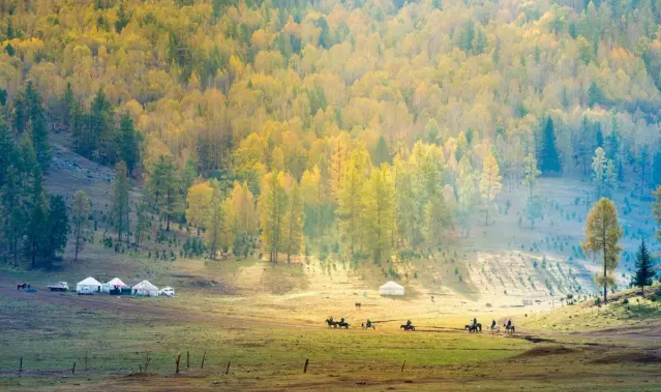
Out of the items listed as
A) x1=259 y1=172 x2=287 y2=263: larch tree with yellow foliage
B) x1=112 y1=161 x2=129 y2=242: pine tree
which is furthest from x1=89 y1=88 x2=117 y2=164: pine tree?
x1=259 y1=172 x2=287 y2=263: larch tree with yellow foliage

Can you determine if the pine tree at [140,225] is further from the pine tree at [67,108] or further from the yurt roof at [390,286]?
the pine tree at [67,108]

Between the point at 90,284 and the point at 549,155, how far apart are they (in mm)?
107900

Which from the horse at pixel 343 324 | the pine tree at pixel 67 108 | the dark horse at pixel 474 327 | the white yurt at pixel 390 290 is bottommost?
the horse at pixel 343 324

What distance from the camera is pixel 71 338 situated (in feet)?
241

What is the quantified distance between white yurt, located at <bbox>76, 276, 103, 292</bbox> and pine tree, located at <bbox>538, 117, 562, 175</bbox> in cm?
10525

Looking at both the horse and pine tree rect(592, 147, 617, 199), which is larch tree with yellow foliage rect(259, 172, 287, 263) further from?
pine tree rect(592, 147, 617, 199)

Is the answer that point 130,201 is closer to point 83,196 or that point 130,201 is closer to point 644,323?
point 83,196

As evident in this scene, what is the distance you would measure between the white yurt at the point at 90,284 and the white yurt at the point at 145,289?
400cm

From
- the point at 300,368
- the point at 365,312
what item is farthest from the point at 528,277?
the point at 300,368

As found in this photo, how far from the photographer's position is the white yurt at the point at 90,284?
10356 centimetres

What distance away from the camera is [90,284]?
10394cm

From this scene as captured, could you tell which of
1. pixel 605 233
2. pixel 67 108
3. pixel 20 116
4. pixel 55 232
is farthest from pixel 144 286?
pixel 67 108

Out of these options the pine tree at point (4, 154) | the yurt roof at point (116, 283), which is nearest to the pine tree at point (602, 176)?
the yurt roof at point (116, 283)

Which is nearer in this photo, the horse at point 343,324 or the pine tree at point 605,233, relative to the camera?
the horse at point 343,324
